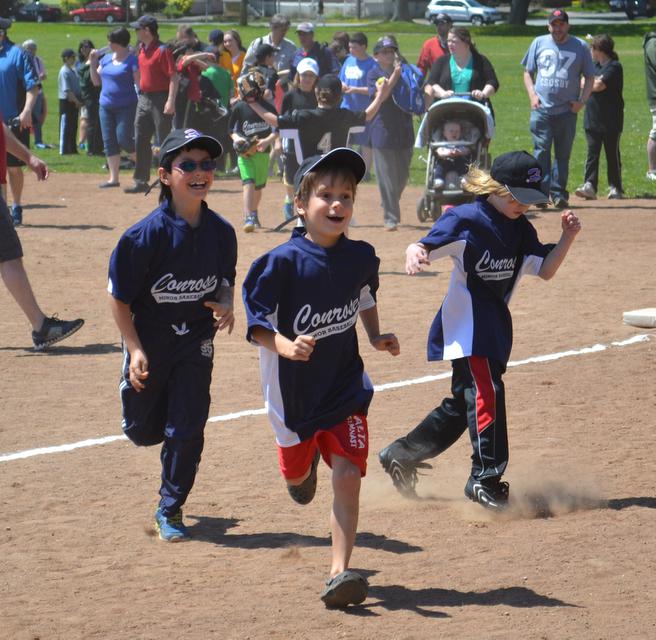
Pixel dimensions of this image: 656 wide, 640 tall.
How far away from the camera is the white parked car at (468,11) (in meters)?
69.1

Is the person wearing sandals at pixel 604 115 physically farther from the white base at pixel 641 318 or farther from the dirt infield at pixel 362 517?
the white base at pixel 641 318

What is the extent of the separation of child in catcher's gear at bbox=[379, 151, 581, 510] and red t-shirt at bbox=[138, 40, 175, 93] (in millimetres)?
12785

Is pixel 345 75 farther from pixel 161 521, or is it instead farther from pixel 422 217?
pixel 161 521

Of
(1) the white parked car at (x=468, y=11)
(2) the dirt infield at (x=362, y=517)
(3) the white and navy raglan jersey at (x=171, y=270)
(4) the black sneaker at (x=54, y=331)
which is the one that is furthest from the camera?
(1) the white parked car at (x=468, y=11)

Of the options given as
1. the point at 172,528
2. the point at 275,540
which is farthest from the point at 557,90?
the point at 172,528

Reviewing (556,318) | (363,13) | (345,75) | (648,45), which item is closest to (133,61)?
(345,75)

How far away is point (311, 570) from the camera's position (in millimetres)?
5590

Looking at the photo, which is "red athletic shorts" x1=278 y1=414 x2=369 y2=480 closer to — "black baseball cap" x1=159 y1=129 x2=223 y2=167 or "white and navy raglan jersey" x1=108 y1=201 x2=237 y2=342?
"white and navy raglan jersey" x1=108 y1=201 x2=237 y2=342

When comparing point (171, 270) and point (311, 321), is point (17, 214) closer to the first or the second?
point (171, 270)

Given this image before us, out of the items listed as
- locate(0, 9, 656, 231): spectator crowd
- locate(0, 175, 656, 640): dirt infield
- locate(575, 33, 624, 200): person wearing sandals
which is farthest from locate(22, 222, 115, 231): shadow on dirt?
locate(575, 33, 624, 200): person wearing sandals

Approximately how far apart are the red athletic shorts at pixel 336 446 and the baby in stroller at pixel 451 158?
35.3ft

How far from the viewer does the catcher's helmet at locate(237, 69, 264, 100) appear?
14602 mm

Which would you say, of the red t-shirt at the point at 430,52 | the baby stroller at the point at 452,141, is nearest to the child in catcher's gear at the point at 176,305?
the baby stroller at the point at 452,141

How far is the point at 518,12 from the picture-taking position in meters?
65.2
